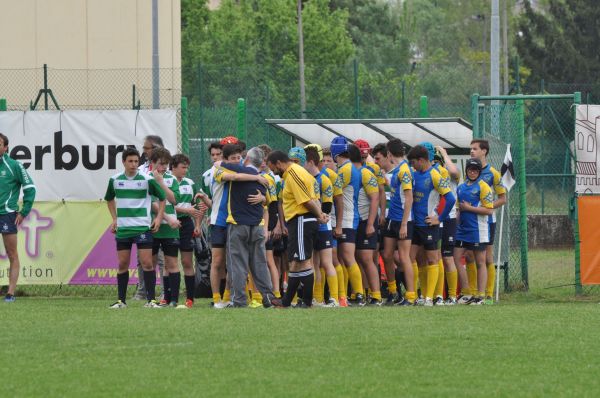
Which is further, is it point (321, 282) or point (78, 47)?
point (78, 47)

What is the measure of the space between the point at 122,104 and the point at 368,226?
14198 millimetres

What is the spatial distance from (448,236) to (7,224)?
529 cm

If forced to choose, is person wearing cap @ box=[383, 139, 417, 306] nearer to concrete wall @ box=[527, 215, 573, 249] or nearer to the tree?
concrete wall @ box=[527, 215, 573, 249]

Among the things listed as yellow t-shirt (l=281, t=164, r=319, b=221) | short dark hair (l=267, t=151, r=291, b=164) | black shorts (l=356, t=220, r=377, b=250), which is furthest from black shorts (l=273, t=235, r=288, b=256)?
short dark hair (l=267, t=151, r=291, b=164)

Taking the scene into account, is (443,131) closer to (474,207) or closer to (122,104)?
(474,207)

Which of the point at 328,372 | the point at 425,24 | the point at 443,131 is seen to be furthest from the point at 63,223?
the point at 425,24

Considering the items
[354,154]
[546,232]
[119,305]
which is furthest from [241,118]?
[546,232]

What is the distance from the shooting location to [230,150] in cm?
1423

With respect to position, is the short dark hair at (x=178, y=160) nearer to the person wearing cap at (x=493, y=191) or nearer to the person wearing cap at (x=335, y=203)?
the person wearing cap at (x=335, y=203)

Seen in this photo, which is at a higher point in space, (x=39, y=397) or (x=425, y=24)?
(x=425, y=24)

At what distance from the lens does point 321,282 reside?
49.5 feet

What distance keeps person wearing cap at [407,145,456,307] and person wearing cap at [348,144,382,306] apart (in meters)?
0.51

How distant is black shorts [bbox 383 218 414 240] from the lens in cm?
1507

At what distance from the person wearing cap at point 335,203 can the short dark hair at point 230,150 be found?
1028mm
